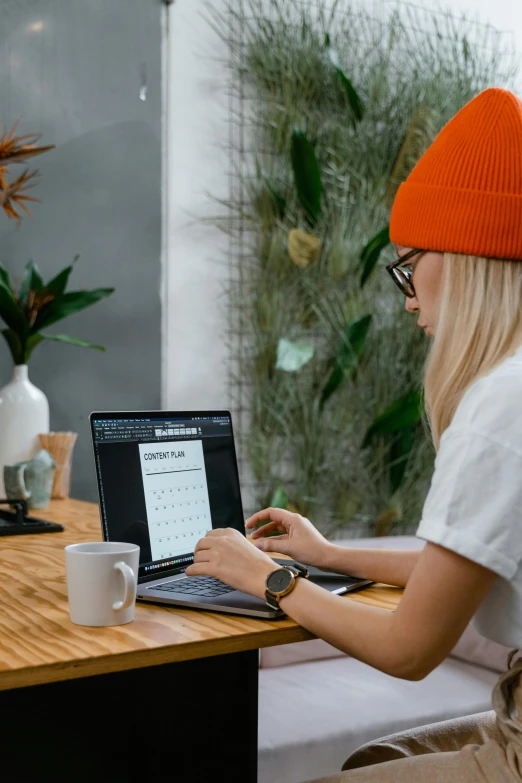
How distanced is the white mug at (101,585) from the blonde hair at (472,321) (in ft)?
1.36

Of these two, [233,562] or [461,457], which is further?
[233,562]

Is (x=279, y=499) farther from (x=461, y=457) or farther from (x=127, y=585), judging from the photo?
(x=461, y=457)

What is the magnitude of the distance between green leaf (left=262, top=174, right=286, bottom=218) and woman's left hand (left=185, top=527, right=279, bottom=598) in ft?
6.44

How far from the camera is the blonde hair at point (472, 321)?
0.96 meters

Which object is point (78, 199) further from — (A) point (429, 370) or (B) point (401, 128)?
(A) point (429, 370)

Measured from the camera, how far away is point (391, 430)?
120 inches

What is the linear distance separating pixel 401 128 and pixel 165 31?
0.93m

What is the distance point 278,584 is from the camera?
1.02 metres

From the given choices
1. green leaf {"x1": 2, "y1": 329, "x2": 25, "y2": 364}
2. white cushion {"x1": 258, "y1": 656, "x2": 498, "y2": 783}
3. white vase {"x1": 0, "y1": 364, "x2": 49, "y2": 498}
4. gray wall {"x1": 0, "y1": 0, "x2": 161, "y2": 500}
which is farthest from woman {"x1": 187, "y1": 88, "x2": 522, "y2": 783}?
gray wall {"x1": 0, "y1": 0, "x2": 161, "y2": 500}

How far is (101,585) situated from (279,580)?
211mm

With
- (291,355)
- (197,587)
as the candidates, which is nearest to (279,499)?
(291,355)

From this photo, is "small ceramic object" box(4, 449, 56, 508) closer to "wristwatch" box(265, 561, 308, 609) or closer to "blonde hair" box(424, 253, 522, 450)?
"wristwatch" box(265, 561, 308, 609)

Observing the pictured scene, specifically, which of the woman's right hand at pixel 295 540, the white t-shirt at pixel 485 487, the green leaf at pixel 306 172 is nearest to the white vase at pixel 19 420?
the woman's right hand at pixel 295 540

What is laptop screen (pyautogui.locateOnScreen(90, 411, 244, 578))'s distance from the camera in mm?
→ 1175
